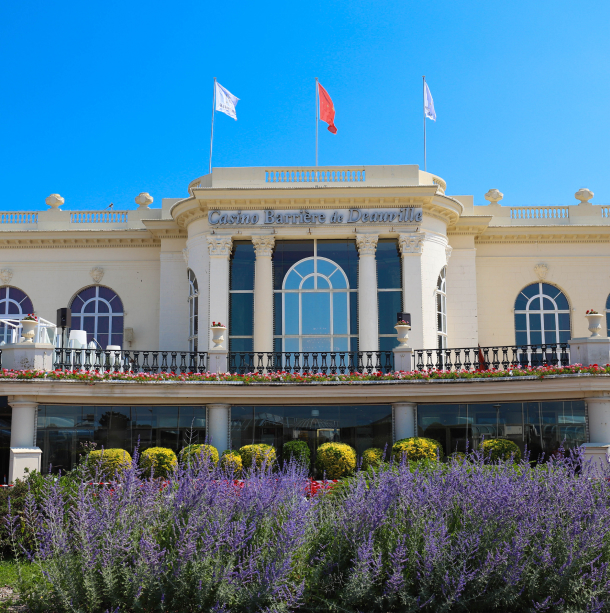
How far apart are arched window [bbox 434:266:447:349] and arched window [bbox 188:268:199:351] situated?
8.93 m

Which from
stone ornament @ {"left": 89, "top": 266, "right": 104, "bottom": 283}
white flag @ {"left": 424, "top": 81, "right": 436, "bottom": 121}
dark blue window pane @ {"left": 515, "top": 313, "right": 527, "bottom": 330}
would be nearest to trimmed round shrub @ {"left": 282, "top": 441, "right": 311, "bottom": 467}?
dark blue window pane @ {"left": 515, "top": 313, "right": 527, "bottom": 330}

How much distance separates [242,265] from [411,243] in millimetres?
6178

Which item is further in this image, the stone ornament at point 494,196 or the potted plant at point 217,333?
the stone ornament at point 494,196

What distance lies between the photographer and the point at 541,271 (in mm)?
27453

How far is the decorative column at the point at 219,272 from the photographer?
2405 cm

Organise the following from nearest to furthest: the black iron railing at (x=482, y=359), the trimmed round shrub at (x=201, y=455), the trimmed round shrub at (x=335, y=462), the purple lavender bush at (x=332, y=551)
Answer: the purple lavender bush at (x=332, y=551), the trimmed round shrub at (x=201, y=455), the trimmed round shrub at (x=335, y=462), the black iron railing at (x=482, y=359)

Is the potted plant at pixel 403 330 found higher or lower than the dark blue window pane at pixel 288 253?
lower

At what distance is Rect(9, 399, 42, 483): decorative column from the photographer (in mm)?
18641

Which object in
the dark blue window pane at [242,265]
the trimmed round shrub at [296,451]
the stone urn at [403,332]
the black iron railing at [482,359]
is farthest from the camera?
the dark blue window pane at [242,265]

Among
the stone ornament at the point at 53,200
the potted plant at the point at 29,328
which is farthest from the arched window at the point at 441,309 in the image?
the stone ornament at the point at 53,200

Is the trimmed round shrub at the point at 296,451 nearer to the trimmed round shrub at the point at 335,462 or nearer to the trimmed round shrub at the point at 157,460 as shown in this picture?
the trimmed round shrub at the point at 335,462

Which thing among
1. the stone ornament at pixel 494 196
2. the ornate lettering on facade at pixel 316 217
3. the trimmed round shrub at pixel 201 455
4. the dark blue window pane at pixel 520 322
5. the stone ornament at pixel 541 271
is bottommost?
the trimmed round shrub at pixel 201 455

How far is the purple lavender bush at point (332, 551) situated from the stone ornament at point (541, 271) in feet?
66.4

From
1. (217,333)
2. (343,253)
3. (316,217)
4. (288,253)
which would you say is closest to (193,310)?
(288,253)
